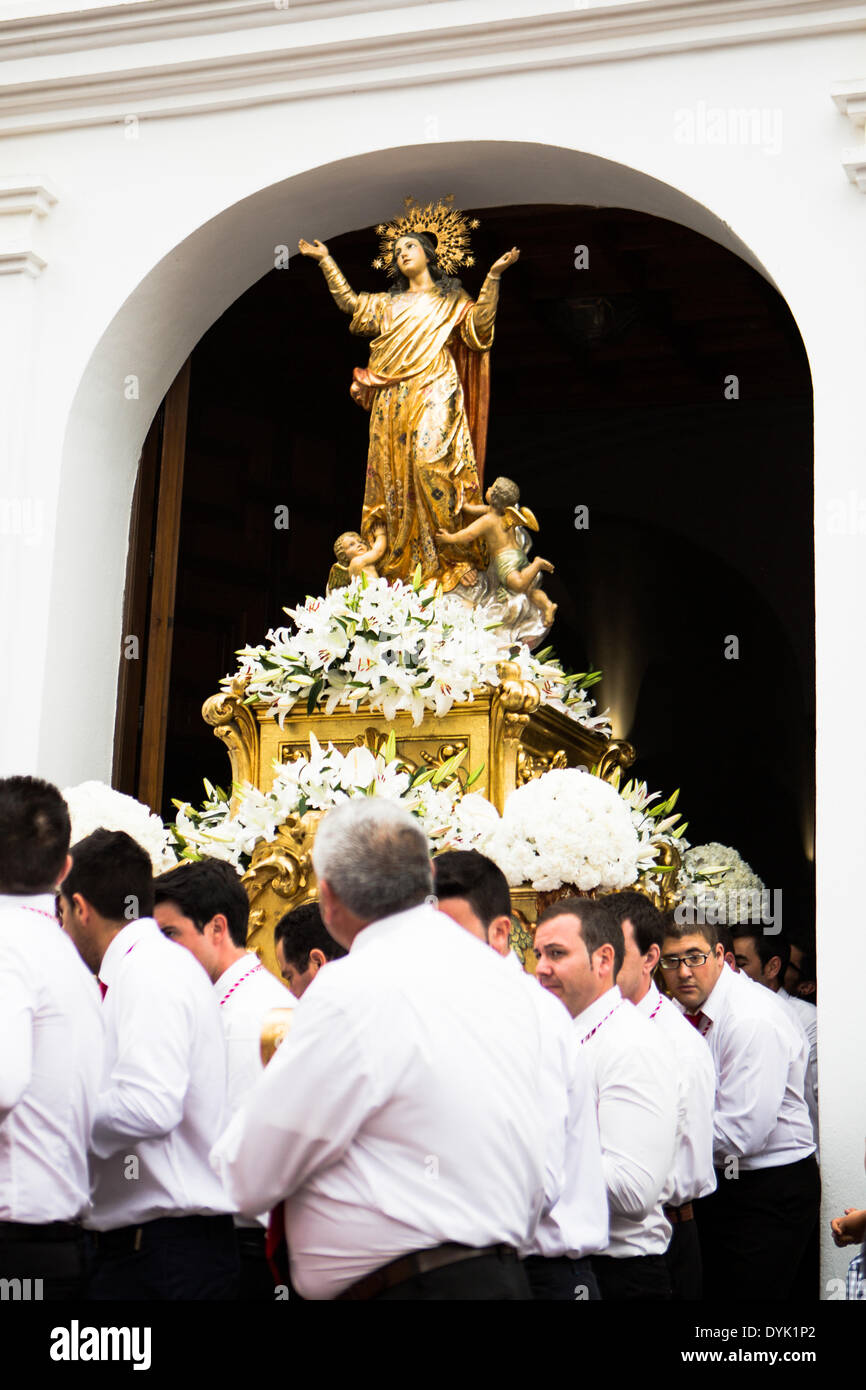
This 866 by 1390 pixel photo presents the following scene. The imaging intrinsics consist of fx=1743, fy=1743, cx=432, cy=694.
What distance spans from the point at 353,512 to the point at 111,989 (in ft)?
22.6

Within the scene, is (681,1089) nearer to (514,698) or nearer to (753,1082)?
(753,1082)

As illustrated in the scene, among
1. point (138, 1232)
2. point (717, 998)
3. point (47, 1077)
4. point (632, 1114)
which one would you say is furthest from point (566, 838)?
point (47, 1077)

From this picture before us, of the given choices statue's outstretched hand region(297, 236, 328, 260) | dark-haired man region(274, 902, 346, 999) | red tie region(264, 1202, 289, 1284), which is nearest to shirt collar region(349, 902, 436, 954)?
red tie region(264, 1202, 289, 1284)

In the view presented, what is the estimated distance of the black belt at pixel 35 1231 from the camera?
10.5 feet

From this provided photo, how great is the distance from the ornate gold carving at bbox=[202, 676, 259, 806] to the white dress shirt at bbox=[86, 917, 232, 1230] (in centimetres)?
282

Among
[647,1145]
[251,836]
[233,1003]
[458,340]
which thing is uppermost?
[458,340]

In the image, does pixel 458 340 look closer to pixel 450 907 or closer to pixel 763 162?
pixel 763 162

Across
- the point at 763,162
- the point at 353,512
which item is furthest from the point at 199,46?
the point at 353,512

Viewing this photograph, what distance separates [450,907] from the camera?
3711mm

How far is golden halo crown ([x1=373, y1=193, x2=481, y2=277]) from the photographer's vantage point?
7.16 meters

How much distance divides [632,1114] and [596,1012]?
263 mm

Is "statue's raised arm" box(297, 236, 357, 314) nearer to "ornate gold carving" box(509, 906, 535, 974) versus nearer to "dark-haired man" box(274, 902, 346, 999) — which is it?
"ornate gold carving" box(509, 906, 535, 974)

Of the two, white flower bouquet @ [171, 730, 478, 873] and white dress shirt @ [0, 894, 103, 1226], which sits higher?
white flower bouquet @ [171, 730, 478, 873]

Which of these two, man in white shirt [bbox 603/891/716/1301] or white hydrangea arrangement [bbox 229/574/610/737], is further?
white hydrangea arrangement [bbox 229/574/610/737]
